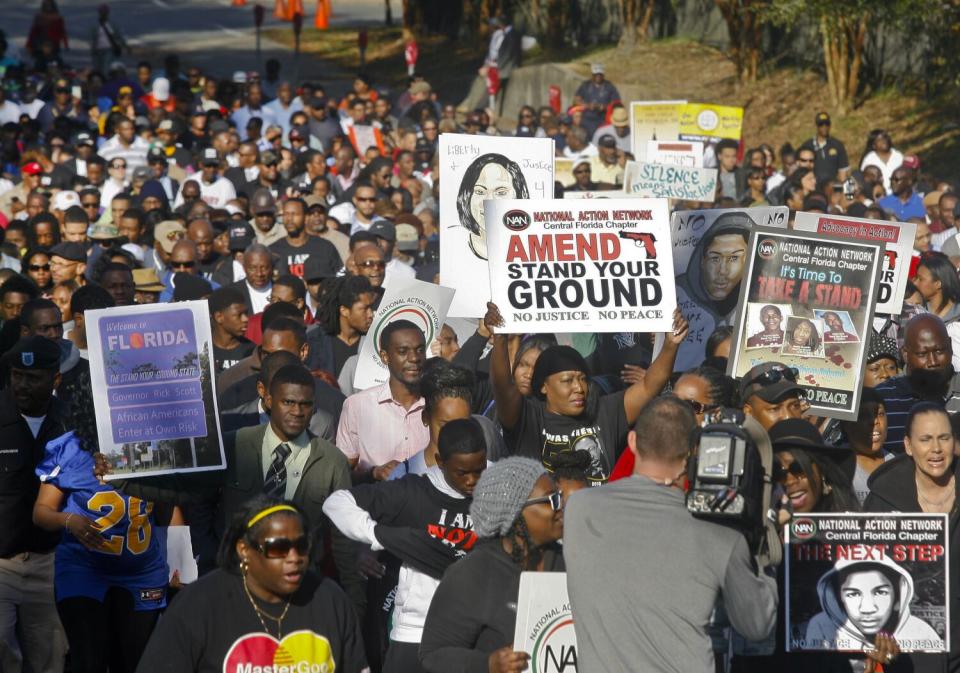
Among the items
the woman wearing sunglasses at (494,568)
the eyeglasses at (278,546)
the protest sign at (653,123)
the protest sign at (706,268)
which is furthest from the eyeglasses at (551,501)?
the protest sign at (653,123)

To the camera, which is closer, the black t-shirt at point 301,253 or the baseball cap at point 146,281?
the baseball cap at point 146,281

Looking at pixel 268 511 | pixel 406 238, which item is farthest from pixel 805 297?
pixel 406 238

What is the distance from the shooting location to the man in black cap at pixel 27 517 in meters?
7.86

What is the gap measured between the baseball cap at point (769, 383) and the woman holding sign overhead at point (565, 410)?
21.1 inches

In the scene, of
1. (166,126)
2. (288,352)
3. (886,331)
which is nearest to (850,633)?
(288,352)

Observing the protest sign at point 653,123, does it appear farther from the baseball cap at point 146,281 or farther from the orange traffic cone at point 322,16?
the orange traffic cone at point 322,16

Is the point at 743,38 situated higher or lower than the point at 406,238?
higher

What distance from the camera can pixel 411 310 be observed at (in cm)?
973

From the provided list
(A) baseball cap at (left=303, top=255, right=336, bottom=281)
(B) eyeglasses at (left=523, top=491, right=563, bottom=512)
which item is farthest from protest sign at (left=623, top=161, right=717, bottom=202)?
(B) eyeglasses at (left=523, top=491, right=563, bottom=512)

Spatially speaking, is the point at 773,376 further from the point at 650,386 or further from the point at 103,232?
the point at 103,232

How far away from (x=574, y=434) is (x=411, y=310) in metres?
2.21

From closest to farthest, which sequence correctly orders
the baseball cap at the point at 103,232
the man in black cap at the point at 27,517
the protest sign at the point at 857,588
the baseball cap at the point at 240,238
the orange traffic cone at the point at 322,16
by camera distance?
1. the protest sign at the point at 857,588
2. the man in black cap at the point at 27,517
3. the baseball cap at the point at 240,238
4. the baseball cap at the point at 103,232
5. the orange traffic cone at the point at 322,16

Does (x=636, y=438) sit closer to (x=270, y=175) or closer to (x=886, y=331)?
(x=886, y=331)

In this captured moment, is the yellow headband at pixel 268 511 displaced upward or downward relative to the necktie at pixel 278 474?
upward
